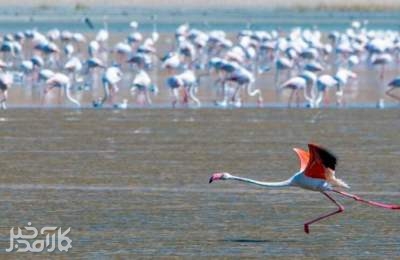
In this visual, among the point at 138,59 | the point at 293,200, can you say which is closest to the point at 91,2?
the point at 138,59

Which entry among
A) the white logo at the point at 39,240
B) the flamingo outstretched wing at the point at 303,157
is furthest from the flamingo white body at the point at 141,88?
the flamingo outstretched wing at the point at 303,157

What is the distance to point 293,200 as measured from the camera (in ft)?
A: 55.5

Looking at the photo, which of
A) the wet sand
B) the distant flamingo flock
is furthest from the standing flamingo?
Result: the wet sand

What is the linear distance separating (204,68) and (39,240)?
30.8 meters

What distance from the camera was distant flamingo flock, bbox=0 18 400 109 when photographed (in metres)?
32.5

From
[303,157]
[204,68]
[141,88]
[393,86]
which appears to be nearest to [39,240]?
[303,157]

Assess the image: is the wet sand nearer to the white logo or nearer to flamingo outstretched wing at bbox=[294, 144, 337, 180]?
the white logo

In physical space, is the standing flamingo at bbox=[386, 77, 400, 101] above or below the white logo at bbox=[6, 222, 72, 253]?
above

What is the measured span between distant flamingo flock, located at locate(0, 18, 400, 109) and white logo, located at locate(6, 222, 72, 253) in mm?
15839

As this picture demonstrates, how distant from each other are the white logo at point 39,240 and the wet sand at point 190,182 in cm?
12

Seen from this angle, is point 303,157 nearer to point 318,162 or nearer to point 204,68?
point 318,162

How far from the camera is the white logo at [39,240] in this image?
44.8ft

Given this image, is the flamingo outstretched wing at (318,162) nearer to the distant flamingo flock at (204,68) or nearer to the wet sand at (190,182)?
the wet sand at (190,182)

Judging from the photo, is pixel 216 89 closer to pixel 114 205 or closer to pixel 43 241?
pixel 114 205
